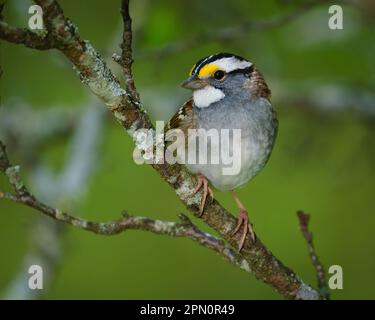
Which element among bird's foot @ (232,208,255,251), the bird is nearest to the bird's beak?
the bird

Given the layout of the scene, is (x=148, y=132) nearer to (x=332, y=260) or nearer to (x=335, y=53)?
(x=332, y=260)

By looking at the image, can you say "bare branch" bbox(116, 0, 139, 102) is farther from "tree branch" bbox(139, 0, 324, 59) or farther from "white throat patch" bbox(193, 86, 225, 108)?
"tree branch" bbox(139, 0, 324, 59)

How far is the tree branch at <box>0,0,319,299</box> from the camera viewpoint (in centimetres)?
219

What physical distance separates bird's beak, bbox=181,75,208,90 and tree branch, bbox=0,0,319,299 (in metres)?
0.86

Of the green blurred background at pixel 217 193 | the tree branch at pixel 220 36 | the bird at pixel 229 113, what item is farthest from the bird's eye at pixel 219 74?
the green blurred background at pixel 217 193

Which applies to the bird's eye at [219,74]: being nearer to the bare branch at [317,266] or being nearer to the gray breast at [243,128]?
the gray breast at [243,128]

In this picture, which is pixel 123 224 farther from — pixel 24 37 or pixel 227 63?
pixel 227 63

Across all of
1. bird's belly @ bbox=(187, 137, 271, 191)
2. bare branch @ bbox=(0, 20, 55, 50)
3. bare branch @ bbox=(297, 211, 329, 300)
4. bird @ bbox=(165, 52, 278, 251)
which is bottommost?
bare branch @ bbox=(297, 211, 329, 300)

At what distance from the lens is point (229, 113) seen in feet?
11.9

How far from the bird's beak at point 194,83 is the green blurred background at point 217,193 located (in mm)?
1485

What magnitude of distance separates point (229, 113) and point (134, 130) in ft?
3.96

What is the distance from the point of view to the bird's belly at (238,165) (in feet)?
11.4

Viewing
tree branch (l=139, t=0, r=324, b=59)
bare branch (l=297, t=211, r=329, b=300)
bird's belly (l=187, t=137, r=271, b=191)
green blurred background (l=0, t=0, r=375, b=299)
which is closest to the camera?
bare branch (l=297, t=211, r=329, b=300)

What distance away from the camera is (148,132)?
8.29 feet
